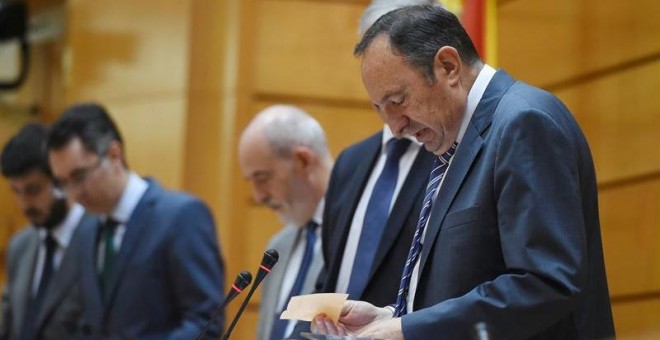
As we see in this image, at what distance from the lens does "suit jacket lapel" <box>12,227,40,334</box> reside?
17.8 ft

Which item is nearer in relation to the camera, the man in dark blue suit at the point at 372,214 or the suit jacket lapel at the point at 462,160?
the suit jacket lapel at the point at 462,160

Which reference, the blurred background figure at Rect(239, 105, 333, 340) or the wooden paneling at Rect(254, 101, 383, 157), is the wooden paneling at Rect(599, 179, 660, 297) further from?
the wooden paneling at Rect(254, 101, 383, 157)

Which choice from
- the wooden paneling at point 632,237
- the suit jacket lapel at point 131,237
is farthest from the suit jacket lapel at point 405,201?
the wooden paneling at point 632,237

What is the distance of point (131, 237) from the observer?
467 centimetres

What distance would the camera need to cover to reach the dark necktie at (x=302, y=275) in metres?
4.00

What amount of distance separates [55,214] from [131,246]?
1.07 meters

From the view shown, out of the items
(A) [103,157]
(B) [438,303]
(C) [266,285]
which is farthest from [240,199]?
(B) [438,303]

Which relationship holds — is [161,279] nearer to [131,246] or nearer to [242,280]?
[131,246]

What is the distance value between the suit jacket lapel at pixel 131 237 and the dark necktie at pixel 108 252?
1.3 inches

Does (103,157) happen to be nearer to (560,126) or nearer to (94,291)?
(94,291)

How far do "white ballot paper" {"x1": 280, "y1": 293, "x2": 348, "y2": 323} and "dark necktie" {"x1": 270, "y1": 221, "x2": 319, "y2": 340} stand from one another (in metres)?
1.30

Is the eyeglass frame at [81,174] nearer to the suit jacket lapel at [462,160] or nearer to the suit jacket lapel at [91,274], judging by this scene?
the suit jacket lapel at [91,274]

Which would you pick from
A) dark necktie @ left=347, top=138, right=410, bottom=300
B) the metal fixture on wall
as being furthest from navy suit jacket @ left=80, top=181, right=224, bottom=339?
the metal fixture on wall

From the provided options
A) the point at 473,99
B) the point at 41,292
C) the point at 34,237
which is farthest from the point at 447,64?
the point at 34,237
